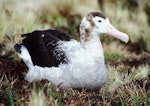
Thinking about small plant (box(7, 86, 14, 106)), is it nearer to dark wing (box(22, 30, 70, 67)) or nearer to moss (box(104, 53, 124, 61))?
dark wing (box(22, 30, 70, 67))

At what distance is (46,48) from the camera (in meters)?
5.62

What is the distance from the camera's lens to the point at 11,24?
24.4 ft

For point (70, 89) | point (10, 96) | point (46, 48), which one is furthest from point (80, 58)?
point (10, 96)

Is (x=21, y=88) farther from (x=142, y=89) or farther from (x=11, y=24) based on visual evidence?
(x=11, y=24)

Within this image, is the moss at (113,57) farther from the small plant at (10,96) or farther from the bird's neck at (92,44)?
the small plant at (10,96)

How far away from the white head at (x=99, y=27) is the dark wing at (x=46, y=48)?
1.05 feet

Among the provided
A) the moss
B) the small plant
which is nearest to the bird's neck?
the small plant

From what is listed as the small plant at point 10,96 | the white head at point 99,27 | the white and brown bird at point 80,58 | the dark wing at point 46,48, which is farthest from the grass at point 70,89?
the white head at point 99,27

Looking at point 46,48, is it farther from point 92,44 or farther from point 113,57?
point 113,57

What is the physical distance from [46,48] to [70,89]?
0.57 m

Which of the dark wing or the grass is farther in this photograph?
the dark wing

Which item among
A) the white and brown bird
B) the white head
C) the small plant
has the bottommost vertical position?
the small plant

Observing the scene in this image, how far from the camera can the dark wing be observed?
5.42 metres

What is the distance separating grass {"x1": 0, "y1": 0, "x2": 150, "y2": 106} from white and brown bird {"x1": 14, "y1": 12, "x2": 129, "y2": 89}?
0.36ft
